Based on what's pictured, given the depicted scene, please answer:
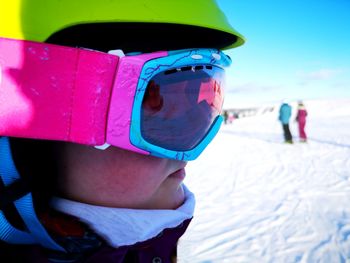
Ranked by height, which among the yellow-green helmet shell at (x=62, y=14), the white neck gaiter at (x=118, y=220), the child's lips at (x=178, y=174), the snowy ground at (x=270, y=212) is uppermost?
the yellow-green helmet shell at (x=62, y=14)

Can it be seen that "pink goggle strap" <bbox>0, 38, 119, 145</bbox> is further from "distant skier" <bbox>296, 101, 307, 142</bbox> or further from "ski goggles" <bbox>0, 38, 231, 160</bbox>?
"distant skier" <bbox>296, 101, 307, 142</bbox>

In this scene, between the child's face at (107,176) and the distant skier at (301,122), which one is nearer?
the child's face at (107,176)

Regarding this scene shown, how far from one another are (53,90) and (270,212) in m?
3.68

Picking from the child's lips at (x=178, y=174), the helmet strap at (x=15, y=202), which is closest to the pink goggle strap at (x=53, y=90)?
the helmet strap at (x=15, y=202)

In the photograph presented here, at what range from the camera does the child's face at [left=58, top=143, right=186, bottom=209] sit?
3.25 feet

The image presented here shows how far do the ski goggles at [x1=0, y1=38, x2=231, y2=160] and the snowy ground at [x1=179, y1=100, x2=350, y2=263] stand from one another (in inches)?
85.7

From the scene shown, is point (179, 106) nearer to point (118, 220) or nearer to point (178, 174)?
point (178, 174)

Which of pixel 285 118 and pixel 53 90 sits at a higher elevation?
pixel 53 90

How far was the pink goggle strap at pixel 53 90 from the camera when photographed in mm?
854

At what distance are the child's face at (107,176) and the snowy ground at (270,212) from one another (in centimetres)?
202

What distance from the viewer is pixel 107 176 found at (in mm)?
998

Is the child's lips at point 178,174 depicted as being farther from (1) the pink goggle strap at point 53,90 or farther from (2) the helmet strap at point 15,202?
(2) the helmet strap at point 15,202

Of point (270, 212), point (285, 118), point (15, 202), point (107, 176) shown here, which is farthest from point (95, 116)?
point (285, 118)

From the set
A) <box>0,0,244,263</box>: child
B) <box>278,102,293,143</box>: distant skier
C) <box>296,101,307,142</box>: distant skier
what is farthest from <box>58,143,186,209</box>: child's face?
<box>296,101,307,142</box>: distant skier
